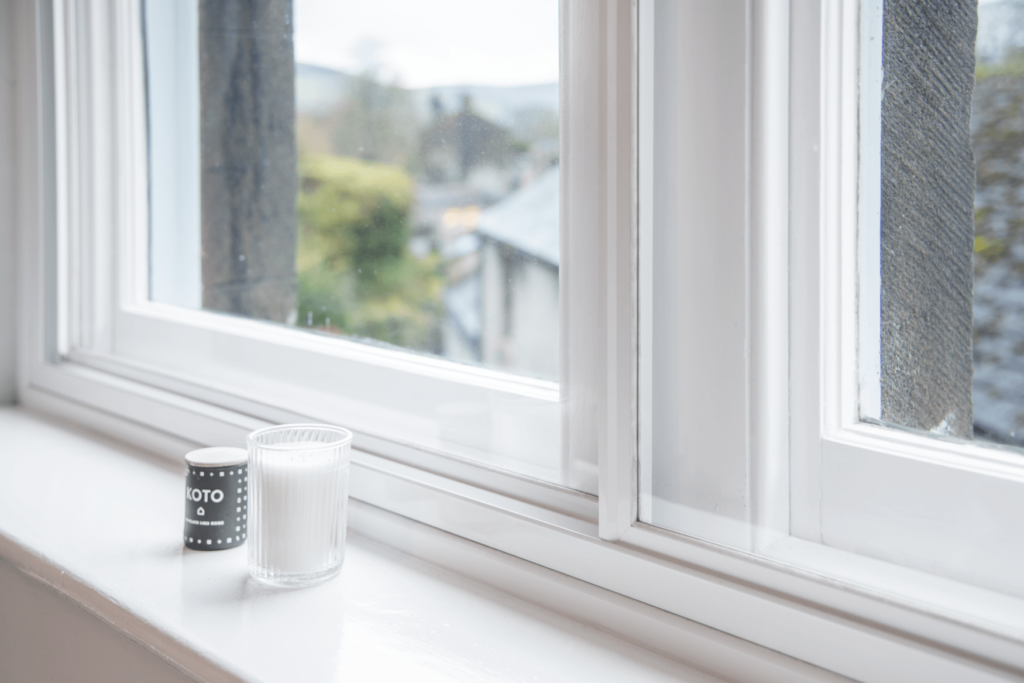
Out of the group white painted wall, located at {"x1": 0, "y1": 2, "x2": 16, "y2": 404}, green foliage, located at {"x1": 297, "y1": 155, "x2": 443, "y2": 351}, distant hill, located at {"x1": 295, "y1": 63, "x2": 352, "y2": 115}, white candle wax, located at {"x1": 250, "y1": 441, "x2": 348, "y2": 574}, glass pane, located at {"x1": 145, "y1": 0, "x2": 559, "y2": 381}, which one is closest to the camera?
white candle wax, located at {"x1": 250, "y1": 441, "x2": 348, "y2": 574}

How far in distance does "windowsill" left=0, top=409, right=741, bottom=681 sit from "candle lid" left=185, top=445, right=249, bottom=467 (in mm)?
75

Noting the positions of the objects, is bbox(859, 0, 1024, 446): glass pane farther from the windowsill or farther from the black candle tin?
the black candle tin

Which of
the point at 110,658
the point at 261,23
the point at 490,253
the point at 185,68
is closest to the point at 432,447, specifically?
the point at 490,253

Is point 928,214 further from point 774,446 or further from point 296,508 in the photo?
point 296,508

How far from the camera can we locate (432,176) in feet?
2.49

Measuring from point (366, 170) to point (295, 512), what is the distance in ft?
1.39

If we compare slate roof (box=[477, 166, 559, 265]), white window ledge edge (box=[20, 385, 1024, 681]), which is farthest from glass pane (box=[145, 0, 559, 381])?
white window ledge edge (box=[20, 385, 1024, 681])

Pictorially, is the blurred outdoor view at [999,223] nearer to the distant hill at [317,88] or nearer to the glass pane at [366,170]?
the glass pane at [366,170]

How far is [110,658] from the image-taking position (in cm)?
59

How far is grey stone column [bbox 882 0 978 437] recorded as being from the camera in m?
0.42

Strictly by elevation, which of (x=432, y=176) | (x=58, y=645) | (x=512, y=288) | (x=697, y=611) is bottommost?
(x=58, y=645)

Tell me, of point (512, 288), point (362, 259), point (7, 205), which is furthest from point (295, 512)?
point (7, 205)

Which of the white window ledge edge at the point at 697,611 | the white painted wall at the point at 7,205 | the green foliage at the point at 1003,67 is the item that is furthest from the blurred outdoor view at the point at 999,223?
the white painted wall at the point at 7,205

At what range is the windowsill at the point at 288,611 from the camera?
1.52 ft
